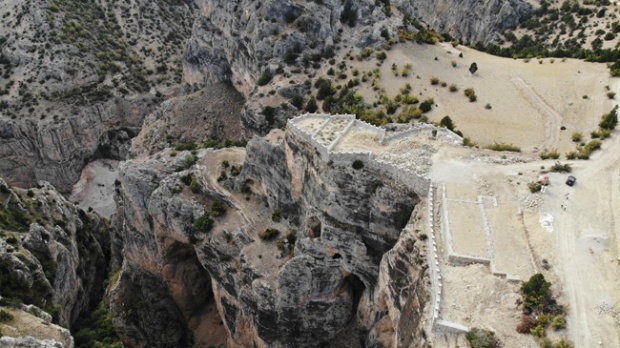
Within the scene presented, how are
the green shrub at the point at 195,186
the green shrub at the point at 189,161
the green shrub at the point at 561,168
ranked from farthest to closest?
the green shrub at the point at 189,161, the green shrub at the point at 195,186, the green shrub at the point at 561,168

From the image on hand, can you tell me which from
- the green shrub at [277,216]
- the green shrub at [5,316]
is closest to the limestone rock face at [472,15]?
the green shrub at [277,216]

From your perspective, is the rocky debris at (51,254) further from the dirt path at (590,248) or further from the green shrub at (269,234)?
the dirt path at (590,248)

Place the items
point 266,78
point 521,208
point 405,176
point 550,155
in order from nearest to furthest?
point 521,208
point 405,176
point 550,155
point 266,78

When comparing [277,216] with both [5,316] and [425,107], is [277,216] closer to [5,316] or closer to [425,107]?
[425,107]

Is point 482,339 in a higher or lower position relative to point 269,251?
higher

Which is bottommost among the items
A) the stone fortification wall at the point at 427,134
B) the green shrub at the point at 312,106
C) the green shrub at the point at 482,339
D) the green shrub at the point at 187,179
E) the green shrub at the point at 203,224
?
the green shrub at the point at 203,224

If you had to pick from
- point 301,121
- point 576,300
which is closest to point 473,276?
point 576,300

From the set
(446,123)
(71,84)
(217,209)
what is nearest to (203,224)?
(217,209)
